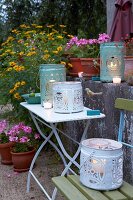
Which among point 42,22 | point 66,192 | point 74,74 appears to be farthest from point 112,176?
point 42,22

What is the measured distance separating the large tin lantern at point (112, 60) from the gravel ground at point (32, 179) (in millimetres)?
1209

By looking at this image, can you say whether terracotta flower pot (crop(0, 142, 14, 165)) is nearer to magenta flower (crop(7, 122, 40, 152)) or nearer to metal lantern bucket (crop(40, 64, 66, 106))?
magenta flower (crop(7, 122, 40, 152))

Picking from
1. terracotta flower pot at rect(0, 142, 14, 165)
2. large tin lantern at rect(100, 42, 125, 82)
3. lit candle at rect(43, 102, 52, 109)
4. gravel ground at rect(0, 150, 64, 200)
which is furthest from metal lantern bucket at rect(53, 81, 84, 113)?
terracotta flower pot at rect(0, 142, 14, 165)

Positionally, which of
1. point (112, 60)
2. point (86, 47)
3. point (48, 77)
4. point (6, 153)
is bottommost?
point (6, 153)

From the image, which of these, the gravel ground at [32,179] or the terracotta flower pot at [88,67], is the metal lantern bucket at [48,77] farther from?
the gravel ground at [32,179]

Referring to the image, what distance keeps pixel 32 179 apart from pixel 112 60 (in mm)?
1493

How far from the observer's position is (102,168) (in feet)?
6.36

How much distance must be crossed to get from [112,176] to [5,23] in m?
8.25

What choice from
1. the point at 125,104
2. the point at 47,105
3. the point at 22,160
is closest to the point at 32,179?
the point at 22,160

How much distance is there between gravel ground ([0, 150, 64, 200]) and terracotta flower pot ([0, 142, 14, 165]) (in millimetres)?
54

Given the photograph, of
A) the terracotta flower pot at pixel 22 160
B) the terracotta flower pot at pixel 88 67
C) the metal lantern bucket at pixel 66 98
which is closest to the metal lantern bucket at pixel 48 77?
the metal lantern bucket at pixel 66 98

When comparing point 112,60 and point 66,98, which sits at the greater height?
point 112,60

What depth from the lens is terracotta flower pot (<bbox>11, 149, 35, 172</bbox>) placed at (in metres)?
3.60

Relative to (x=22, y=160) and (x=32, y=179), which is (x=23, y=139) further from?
(x=32, y=179)
